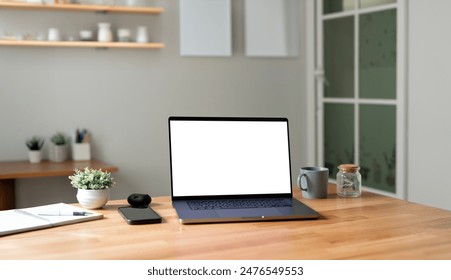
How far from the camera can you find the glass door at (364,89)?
13.2 ft

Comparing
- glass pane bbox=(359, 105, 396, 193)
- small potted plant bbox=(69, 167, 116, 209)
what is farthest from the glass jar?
glass pane bbox=(359, 105, 396, 193)

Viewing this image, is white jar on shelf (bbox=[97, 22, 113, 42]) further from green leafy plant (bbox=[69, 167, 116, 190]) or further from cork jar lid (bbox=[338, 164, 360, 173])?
Answer: cork jar lid (bbox=[338, 164, 360, 173])

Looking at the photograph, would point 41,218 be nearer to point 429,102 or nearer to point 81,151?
point 81,151

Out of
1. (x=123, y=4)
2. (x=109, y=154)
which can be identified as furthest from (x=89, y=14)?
(x=109, y=154)

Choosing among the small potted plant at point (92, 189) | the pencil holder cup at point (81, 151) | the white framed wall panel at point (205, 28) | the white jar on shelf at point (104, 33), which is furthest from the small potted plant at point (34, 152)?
the small potted plant at point (92, 189)

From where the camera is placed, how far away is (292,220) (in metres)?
1.95

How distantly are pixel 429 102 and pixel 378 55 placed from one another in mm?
591

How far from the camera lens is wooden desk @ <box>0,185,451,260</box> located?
157 cm

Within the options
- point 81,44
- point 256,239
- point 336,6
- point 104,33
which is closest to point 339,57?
point 336,6

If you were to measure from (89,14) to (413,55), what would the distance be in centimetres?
213

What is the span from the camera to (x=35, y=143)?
407 cm

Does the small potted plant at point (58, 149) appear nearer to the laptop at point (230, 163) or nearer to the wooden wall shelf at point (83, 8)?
the wooden wall shelf at point (83, 8)

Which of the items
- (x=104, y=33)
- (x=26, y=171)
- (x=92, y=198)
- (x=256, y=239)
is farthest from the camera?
(x=104, y=33)
